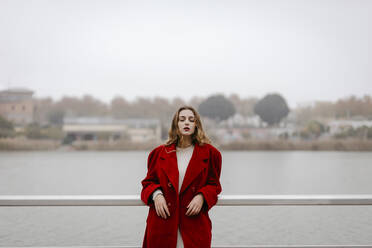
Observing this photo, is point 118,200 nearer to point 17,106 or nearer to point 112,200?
point 112,200

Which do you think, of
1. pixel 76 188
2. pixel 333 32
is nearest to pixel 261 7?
pixel 333 32

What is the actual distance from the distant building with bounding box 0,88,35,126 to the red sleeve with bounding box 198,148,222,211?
3212 centimetres

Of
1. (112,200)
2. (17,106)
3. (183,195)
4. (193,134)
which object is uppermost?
(17,106)

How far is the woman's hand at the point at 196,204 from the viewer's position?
5.04 feet

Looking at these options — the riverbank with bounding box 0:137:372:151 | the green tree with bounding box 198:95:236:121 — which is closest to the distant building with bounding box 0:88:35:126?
the riverbank with bounding box 0:137:372:151

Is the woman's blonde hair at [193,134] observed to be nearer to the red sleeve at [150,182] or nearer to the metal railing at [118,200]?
the red sleeve at [150,182]

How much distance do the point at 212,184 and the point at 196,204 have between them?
0.13m

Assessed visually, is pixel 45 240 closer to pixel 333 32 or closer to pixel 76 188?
pixel 76 188

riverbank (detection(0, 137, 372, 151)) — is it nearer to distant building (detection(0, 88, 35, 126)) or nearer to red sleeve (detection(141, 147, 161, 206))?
distant building (detection(0, 88, 35, 126))

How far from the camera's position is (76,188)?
18547 millimetres

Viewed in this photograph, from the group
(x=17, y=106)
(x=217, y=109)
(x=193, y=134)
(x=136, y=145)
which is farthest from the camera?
(x=217, y=109)

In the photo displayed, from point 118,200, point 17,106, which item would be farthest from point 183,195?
point 17,106

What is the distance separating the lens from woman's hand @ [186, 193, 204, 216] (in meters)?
1.54

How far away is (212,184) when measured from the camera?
1604 millimetres
